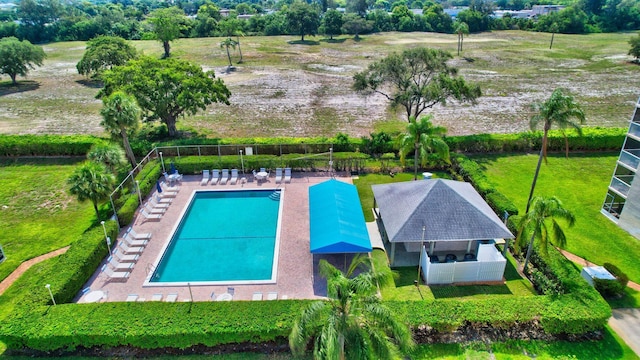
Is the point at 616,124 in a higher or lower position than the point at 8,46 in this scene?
lower

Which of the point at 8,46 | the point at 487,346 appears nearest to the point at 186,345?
the point at 487,346

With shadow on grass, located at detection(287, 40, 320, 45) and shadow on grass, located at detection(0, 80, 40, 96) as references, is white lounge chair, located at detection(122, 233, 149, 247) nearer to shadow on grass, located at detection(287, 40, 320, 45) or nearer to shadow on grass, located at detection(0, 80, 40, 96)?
shadow on grass, located at detection(0, 80, 40, 96)

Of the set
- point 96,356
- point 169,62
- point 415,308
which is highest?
point 169,62

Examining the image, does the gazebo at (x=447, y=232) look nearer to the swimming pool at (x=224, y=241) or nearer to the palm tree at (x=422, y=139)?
the palm tree at (x=422, y=139)

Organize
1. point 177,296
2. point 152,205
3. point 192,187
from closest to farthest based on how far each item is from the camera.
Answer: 1. point 177,296
2. point 152,205
3. point 192,187

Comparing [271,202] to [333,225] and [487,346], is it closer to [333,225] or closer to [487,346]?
[333,225]

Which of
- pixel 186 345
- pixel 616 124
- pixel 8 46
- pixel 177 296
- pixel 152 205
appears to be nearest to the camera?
pixel 186 345

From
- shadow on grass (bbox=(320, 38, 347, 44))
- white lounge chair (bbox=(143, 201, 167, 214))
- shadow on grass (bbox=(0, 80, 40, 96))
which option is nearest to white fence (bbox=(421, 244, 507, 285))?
white lounge chair (bbox=(143, 201, 167, 214))
